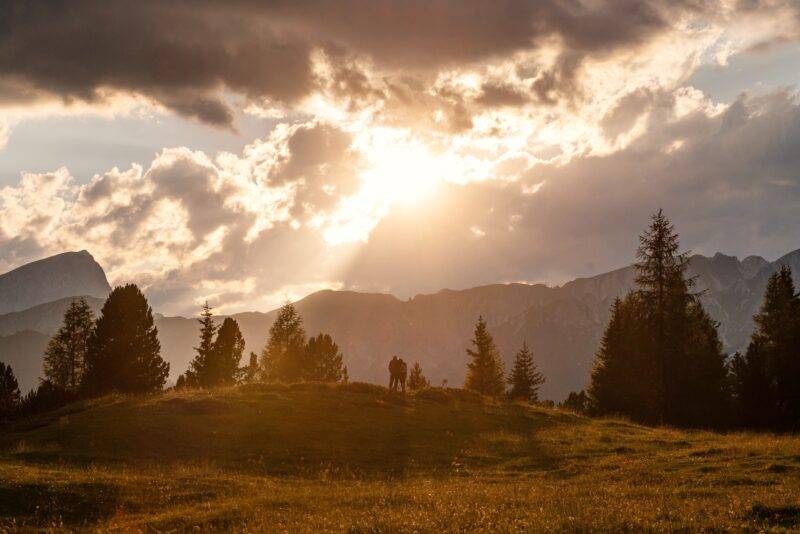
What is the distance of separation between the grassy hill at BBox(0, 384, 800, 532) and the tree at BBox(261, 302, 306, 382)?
47.7 meters

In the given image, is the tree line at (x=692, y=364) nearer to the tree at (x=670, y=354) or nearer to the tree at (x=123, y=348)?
the tree at (x=670, y=354)

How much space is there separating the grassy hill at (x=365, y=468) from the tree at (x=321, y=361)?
49920mm

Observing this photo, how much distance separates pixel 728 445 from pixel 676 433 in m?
10.7

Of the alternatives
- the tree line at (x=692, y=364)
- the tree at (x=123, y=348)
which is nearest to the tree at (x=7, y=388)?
the tree at (x=123, y=348)

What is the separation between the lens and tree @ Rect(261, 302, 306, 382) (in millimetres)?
93062

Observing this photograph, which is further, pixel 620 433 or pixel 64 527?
pixel 620 433

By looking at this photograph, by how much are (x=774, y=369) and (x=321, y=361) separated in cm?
6572

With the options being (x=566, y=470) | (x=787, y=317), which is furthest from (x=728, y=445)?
(x=787, y=317)

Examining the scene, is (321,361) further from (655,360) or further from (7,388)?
(655,360)

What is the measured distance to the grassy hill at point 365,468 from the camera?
51.7ft

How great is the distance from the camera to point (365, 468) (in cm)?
2819

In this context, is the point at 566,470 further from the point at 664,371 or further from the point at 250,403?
the point at 664,371

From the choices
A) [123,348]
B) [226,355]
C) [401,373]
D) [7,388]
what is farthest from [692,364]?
[7,388]

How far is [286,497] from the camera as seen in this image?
66.7ft
